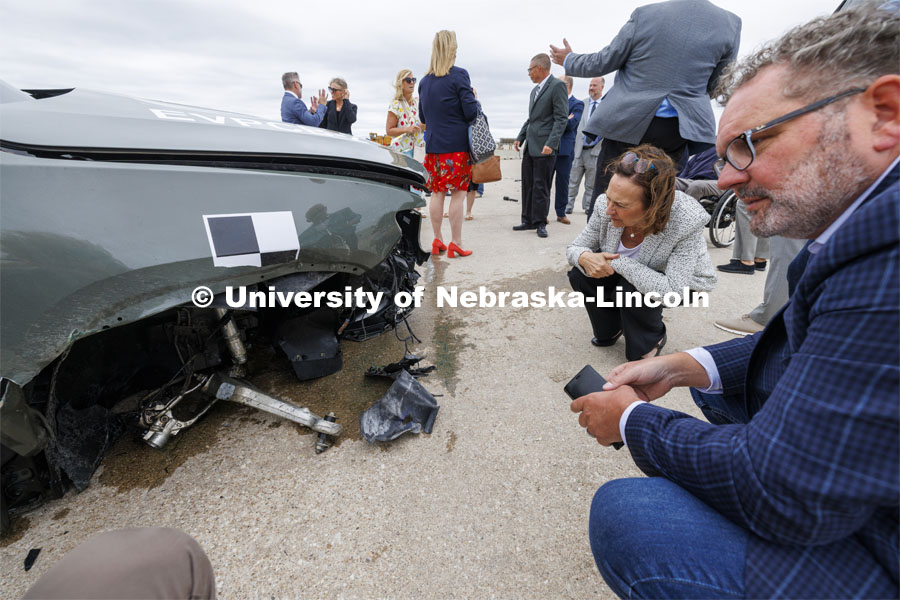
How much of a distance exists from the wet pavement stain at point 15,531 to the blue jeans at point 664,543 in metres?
1.84

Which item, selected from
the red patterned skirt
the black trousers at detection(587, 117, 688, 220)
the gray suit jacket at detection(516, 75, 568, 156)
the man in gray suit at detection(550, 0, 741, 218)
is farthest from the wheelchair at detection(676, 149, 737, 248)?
the red patterned skirt

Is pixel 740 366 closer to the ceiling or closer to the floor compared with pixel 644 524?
closer to the ceiling

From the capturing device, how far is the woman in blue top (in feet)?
11.5

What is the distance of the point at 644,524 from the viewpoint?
2.79 feet

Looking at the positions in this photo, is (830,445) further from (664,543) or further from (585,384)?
(585,384)

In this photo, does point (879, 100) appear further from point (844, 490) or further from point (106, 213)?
point (106, 213)

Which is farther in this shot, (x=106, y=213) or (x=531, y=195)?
(x=531, y=195)

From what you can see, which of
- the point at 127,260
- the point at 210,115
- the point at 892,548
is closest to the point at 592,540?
the point at 892,548

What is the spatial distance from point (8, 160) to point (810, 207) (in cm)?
190

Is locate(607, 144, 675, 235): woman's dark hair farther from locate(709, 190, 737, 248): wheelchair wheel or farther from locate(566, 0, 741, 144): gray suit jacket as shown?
locate(709, 190, 737, 248): wheelchair wheel

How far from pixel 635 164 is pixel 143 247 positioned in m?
2.00

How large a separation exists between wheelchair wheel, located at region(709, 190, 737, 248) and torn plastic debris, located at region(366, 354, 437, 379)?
11.8 feet

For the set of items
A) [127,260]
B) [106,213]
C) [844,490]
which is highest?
[106,213]

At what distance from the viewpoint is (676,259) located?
6.79 feet
